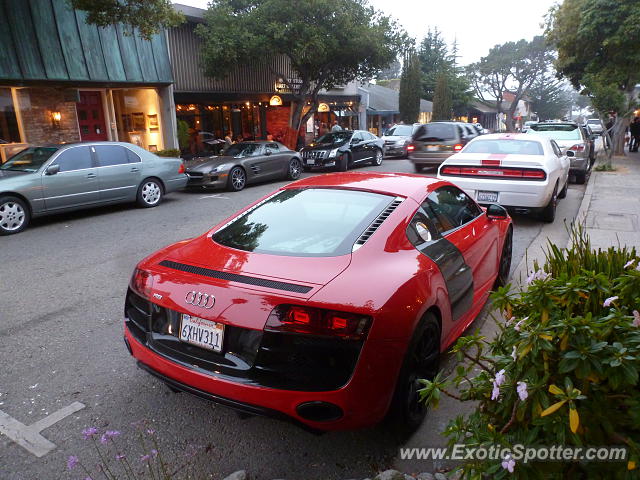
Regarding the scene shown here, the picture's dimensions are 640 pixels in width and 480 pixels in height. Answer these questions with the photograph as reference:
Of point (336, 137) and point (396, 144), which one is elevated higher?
point (336, 137)

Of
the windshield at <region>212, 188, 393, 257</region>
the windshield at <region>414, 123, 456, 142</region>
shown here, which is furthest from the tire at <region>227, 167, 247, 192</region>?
the windshield at <region>212, 188, 393, 257</region>

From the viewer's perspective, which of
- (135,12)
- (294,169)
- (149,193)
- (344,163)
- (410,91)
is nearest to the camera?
(149,193)

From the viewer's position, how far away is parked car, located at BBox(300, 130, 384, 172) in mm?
17531

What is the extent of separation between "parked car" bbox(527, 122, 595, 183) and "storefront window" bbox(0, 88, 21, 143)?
50.7 ft

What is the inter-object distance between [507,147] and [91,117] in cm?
1413

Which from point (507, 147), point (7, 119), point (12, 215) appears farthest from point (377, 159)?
point (12, 215)

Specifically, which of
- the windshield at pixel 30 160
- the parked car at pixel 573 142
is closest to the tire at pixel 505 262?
the windshield at pixel 30 160

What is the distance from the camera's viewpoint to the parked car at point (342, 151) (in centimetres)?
1753

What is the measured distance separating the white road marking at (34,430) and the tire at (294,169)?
41.5ft

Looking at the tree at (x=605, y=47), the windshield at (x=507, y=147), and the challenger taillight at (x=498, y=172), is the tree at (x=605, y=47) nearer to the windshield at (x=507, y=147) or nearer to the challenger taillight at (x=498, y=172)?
the windshield at (x=507, y=147)

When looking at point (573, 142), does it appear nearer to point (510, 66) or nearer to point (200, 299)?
point (200, 299)

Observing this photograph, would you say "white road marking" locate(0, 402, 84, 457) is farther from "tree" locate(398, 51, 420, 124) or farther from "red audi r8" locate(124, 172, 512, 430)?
"tree" locate(398, 51, 420, 124)

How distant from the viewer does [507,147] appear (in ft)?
30.8

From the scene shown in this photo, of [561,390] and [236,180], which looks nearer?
[561,390]
